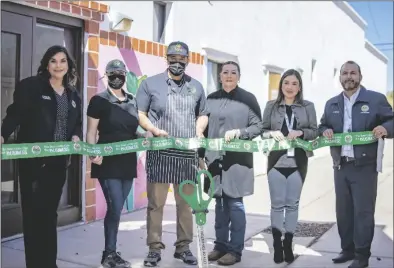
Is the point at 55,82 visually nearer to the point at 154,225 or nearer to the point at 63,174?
the point at 63,174

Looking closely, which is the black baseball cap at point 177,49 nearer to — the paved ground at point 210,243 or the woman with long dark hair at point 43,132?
the woman with long dark hair at point 43,132

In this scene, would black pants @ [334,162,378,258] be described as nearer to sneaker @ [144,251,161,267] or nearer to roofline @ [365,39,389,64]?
sneaker @ [144,251,161,267]

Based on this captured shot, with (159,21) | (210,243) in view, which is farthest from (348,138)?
(159,21)

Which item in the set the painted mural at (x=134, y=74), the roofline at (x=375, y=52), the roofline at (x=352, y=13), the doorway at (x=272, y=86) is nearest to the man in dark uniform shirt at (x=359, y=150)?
the painted mural at (x=134, y=74)

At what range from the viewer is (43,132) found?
11.8 feet

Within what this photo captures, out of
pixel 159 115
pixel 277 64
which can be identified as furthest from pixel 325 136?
pixel 277 64

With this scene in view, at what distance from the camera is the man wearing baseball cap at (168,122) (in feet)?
13.7

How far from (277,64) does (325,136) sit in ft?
25.5

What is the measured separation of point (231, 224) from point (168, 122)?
3.68 ft

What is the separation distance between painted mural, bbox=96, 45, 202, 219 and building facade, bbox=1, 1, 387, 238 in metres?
0.01

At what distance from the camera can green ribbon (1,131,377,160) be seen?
3555 mm

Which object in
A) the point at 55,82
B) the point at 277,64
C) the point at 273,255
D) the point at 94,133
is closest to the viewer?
the point at 55,82

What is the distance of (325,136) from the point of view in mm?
4391

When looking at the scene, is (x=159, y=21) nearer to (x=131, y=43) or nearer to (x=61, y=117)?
(x=131, y=43)
